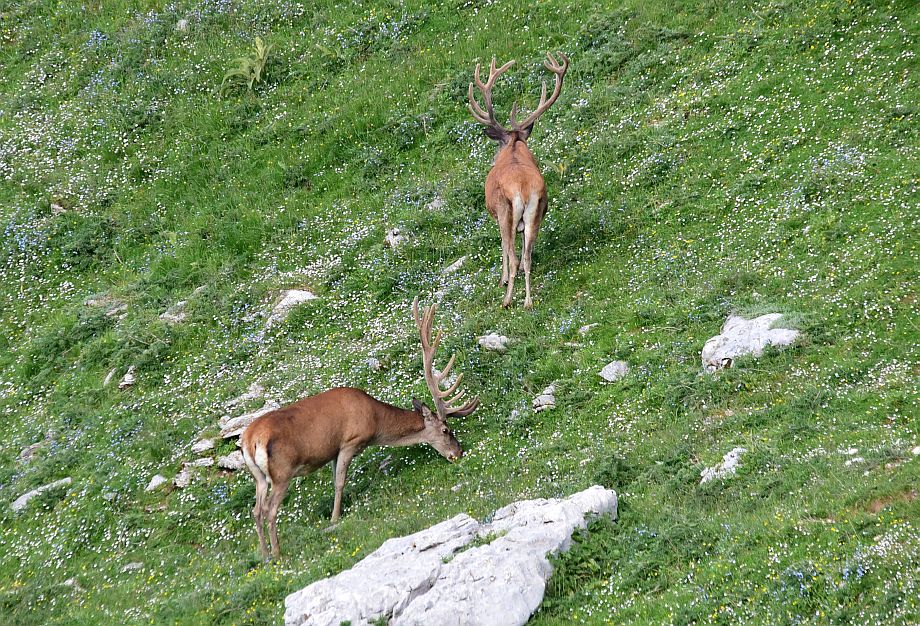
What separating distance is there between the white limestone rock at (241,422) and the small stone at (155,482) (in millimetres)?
1011

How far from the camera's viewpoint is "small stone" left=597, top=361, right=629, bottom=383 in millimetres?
12359

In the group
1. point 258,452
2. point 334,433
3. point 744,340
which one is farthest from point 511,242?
point 258,452

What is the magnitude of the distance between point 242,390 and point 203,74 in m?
10.6

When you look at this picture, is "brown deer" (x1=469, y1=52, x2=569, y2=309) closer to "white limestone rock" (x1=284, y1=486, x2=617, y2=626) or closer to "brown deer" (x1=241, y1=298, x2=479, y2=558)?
"brown deer" (x1=241, y1=298, x2=479, y2=558)

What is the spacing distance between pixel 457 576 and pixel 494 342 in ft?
19.7

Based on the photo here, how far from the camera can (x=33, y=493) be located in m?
13.3

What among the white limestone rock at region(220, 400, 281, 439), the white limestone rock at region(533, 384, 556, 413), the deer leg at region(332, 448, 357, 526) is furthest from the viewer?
the white limestone rock at region(220, 400, 281, 439)

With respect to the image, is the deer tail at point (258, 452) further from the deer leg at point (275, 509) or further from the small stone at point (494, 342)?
the small stone at point (494, 342)

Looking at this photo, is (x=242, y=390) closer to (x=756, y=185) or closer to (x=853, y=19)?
(x=756, y=185)

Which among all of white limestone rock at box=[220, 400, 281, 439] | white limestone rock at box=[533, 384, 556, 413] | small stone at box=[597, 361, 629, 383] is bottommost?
white limestone rock at box=[533, 384, 556, 413]

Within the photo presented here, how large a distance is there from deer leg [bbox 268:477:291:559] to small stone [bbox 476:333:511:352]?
4099mm

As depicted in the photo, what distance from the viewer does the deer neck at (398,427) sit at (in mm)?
11984

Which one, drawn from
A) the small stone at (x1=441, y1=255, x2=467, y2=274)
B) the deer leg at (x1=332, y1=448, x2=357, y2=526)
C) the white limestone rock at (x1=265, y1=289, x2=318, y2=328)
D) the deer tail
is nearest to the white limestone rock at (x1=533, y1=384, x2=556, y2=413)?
the deer leg at (x1=332, y1=448, x2=357, y2=526)

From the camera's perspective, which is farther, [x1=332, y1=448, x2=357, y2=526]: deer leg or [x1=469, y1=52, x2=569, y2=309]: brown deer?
[x1=469, y1=52, x2=569, y2=309]: brown deer
